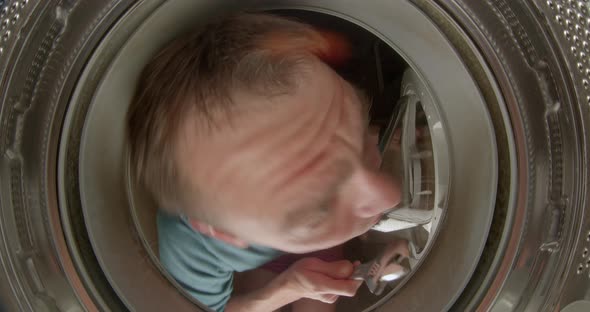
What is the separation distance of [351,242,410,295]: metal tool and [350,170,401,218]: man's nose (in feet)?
0.17

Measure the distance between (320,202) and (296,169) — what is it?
0.16 ft

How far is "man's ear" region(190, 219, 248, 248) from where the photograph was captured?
65 cm

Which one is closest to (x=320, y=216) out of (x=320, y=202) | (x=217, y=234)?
(x=320, y=202)

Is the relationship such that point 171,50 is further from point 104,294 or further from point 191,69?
point 104,294

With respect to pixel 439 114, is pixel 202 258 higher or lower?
lower

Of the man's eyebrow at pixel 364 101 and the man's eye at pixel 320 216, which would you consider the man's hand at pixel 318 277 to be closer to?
the man's eye at pixel 320 216

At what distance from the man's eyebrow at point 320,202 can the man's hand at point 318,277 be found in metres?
0.05

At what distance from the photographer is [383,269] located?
679 mm

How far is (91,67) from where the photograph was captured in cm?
61

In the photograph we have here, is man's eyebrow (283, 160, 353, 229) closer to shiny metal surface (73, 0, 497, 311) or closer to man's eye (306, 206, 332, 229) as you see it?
man's eye (306, 206, 332, 229)

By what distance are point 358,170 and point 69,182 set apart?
0.33 meters

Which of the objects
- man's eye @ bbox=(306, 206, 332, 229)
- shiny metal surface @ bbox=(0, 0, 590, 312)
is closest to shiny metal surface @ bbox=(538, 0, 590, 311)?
shiny metal surface @ bbox=(0, 0, 590, 312)

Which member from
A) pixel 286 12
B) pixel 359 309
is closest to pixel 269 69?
pixel 286 12

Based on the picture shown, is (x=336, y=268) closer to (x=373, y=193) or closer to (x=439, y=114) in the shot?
(x=373, y=193)
